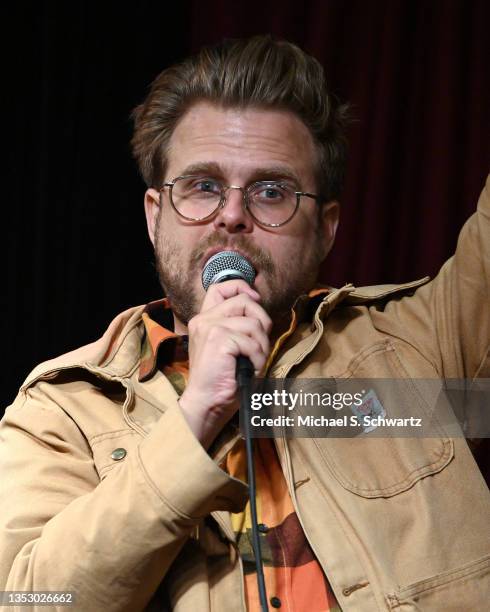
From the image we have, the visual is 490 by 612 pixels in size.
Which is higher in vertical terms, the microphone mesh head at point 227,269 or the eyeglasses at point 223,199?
the eyeglasses at point 223,199

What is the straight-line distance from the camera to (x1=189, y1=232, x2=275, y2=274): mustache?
1.71 metres

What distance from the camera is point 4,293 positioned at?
2.31m

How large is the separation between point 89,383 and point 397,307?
2.01 ft

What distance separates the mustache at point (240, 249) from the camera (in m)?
1.71

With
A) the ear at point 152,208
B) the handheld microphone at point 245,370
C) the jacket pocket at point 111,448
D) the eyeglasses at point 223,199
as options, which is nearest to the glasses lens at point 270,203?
the eyeglasses at point 223,199

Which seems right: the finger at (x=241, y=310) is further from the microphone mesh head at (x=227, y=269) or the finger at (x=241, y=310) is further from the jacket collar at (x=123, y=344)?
the jacket collar at (x=123, y=344)

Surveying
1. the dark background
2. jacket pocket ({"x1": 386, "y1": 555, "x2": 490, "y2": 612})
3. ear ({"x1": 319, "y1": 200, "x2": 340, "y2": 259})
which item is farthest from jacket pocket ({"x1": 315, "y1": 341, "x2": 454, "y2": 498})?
the dark background

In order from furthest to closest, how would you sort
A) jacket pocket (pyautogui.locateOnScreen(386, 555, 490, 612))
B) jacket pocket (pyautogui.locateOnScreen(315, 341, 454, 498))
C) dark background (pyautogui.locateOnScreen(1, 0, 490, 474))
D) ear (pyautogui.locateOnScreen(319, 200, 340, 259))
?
dark background (pyautogui.locateOnScreen(1, 0, 490, 474)), ear (pyautogui.locateOnScreen(319, 200, 340, 259)), jacket pocket (pyautogui.locateOnScreen(315, 341, 454, 498)), jacket pocket (pyautogui.locateOnScreen(386, 555, 490, 612))

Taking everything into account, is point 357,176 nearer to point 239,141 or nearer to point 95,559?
point 239,141

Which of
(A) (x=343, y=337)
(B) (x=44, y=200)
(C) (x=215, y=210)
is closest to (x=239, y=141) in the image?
(C) (x=215, y=210)

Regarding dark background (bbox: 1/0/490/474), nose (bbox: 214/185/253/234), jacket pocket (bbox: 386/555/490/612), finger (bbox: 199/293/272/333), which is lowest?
jacket pocket (bbox: 386/555/490/612)

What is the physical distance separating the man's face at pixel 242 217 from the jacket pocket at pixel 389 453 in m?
0.27

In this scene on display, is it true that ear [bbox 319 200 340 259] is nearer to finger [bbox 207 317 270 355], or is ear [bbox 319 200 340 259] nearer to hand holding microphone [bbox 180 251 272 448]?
hand holding microphone [bbox 180 251 272 448]

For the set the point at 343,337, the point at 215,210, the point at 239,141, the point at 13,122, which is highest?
the point at 13,122
